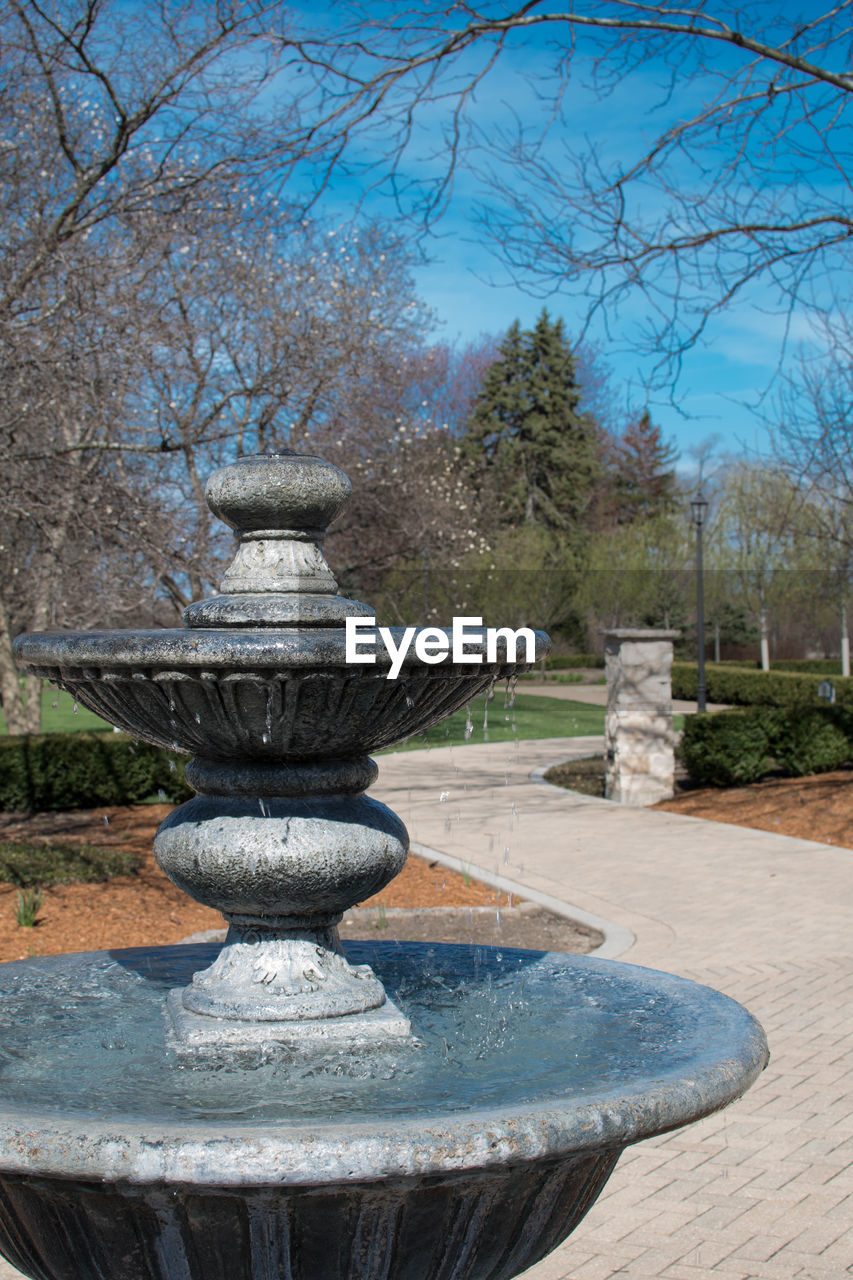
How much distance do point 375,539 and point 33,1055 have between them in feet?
53.4

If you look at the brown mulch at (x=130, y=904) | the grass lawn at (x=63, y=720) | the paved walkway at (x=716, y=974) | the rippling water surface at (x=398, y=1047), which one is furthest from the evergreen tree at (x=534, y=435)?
the rippling water surface at (x=398, y=1047)

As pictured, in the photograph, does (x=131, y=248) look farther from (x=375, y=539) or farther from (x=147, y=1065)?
(x=147, y=1065)

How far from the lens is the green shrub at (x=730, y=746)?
1415 centimetres

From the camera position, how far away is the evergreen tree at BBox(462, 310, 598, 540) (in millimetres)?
43688

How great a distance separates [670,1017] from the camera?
323 centimetres

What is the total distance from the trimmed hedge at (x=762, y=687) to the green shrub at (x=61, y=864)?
60.1 ft

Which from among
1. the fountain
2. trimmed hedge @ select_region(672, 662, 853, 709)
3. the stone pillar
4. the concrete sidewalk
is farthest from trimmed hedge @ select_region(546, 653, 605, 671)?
the fountain

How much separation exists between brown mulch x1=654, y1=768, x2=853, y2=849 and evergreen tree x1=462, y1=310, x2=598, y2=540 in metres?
29.3

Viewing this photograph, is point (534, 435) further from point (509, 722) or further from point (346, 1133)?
point (346, 1133)


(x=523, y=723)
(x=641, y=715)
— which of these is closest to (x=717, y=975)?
(x=641, y=715)

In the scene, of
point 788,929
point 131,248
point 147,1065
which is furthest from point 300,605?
point 131,248

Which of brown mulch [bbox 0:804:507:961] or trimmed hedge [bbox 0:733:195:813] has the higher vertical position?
trimmed hedge [bbox 0:733:195:813]

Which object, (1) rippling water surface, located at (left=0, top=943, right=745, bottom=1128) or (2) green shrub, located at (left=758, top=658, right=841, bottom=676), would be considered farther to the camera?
(2) green shrub, located at (left=758, top=658, right=841, bottom=676)

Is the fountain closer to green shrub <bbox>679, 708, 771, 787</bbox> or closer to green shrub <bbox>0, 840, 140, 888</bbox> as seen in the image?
green shrub <bbox>0, 840, 140, 888</bbox>
